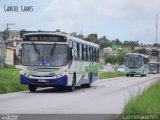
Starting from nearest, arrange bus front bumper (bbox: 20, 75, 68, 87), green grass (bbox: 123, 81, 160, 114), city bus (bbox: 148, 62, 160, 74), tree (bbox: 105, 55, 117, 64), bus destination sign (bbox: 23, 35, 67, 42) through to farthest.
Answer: green grass (bbox: 123, 81, 160, 114) → bus front bumper (bbox: 20, 75, 68, 87) → bus destination sign (bbox: 23, 35, 67, 42) → city bus (bbox: 148, 62, 160, 74) → tree (bbox: 105, 55, 117, 64)

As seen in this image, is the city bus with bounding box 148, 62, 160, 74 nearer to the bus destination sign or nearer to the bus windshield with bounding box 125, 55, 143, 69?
the bus windshield with bounding box 125, 55, 143, 69

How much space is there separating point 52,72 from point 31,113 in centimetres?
1162

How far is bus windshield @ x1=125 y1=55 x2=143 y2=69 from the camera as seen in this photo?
242 ft

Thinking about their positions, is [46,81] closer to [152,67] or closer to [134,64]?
[134,64]

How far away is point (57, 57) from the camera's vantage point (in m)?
28.7

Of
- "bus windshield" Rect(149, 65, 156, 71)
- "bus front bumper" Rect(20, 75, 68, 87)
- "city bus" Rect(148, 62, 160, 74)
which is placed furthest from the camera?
"bus windshield" Rect(149, 65, 156, 71)

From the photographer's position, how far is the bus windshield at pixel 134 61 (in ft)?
242

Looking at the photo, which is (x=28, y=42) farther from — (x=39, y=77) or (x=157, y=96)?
(x=157, y=96)

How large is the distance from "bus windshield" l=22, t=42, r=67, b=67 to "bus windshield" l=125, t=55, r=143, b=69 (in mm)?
45711

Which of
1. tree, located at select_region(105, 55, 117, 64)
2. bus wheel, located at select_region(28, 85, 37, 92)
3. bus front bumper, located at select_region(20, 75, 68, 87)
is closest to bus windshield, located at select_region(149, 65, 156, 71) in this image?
tree, located at select_region(105, 55, 117, 64)

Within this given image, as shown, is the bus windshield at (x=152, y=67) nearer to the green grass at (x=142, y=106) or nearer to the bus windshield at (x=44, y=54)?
the bus windshield at (x=44, y=54)

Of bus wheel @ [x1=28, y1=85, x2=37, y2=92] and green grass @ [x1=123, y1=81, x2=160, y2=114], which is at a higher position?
green grass @ [x1=123, y1=81, x2=160, y2=114]

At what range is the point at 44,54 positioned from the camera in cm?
2861

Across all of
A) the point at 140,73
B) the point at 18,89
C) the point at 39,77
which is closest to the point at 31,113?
the point at 39,77
